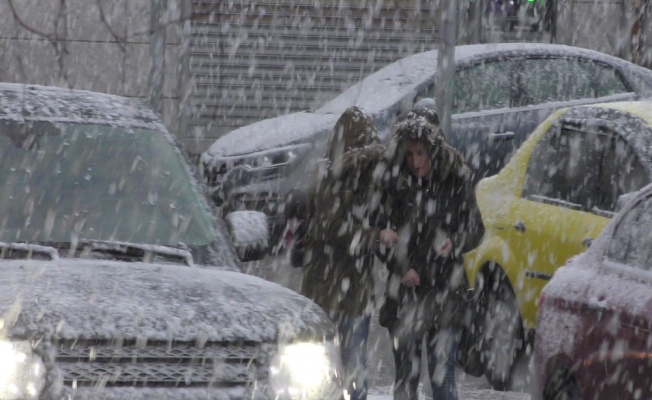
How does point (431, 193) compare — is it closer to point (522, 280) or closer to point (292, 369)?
point (522, 280)

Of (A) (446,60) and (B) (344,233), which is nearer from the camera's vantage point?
(B) (344,233)

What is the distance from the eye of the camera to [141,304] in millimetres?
4973

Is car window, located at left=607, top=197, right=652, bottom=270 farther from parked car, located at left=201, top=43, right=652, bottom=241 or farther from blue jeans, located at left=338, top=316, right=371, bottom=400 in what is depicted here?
parked car, located at left=201, top=43, right=652, bottom=241

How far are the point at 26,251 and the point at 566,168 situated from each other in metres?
3.74

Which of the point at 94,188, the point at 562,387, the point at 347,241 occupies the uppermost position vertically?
the point at 94,188

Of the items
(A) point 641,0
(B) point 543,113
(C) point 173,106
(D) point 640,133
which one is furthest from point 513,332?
(A) point 641,0

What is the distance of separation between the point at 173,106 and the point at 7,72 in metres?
2.04

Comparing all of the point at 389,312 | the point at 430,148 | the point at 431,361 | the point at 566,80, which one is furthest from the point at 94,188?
the point at 566,80

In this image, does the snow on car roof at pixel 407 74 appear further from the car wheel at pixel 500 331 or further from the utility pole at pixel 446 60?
the car wheel at pixel 500 331

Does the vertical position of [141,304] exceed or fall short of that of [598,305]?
it exceeds it

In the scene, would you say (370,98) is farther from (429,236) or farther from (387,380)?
(429,236)

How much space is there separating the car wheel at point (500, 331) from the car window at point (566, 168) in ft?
1.84

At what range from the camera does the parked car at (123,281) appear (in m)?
4.76

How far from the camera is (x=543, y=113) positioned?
13469 mm
